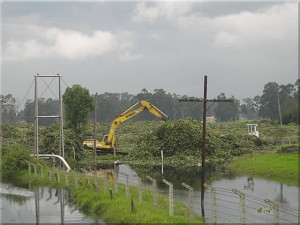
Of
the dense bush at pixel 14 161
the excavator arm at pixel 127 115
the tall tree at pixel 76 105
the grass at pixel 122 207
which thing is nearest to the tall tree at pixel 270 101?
the tall tree at pixel 76 105

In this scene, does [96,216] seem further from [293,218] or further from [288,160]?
[288,160]

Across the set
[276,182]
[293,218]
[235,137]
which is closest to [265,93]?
[235,137]

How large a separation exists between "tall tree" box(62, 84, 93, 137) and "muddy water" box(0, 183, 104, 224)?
134 ft

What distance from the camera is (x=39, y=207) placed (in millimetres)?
25578

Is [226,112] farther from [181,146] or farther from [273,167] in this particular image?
[273,167]

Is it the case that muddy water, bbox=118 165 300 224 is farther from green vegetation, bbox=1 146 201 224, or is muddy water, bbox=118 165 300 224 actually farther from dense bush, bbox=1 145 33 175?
dense bush, bbox=1 145 33 175

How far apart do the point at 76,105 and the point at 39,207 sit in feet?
163

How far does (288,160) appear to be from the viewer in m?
44.1

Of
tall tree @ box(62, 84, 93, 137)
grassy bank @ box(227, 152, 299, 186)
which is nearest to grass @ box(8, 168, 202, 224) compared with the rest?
grassy bank @ box(227, 152, 299, 186)

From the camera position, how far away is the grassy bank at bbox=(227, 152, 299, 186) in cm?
3966

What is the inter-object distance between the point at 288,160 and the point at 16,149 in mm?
24758

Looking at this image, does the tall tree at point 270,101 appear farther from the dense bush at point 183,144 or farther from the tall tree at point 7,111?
the dense bush at point 183,144

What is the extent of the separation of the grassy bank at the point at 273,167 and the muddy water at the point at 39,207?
1837 cm

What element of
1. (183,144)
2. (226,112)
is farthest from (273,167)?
(226,112)
